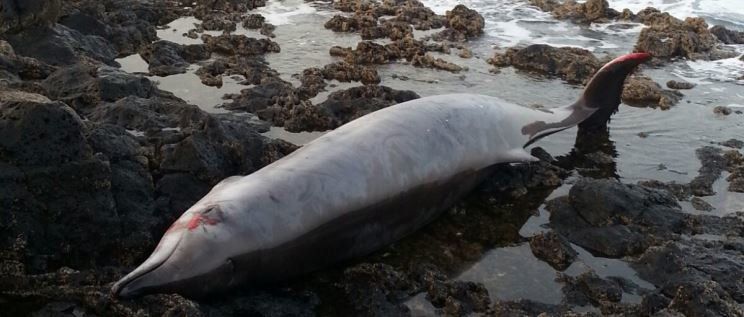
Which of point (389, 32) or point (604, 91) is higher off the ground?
point (604, 91)

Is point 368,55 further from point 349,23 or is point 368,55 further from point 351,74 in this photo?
point 349,23

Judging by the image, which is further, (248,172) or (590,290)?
(248,172)

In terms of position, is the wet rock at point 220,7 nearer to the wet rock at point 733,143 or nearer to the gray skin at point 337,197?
the gray skin at point 337,197

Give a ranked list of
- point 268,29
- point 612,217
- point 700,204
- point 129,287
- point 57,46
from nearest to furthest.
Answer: point 129,287
point 612,217
point 700,204
point 57,46
point 268,29

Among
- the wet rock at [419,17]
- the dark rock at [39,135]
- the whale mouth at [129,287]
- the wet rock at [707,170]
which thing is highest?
the dark rock at [39,135]

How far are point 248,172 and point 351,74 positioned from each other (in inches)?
156

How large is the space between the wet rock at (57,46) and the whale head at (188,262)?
18.6 ft

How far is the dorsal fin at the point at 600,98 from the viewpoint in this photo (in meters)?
8.59

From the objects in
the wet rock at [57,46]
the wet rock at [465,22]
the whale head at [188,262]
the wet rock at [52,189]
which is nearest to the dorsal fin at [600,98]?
the whale head at [188,262]

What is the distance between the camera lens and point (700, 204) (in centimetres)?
711

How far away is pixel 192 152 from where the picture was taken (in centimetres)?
630

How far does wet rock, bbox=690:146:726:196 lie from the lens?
746cm

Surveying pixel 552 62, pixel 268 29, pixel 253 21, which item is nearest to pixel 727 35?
pixel 552 62

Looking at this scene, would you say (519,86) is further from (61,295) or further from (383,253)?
(61,295)
